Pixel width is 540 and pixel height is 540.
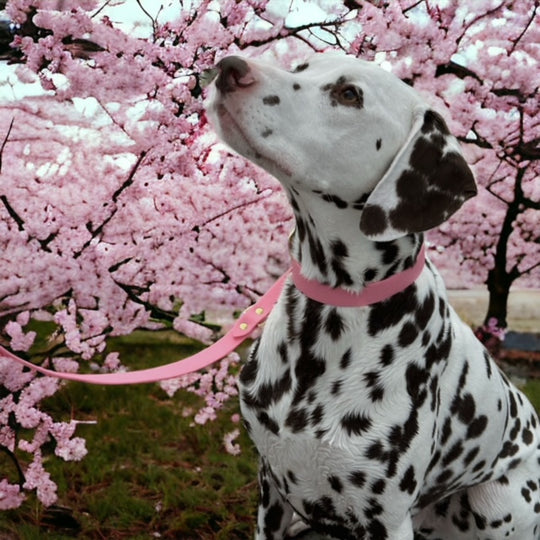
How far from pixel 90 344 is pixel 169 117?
1.52 metres

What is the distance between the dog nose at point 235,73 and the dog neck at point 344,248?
1.47ft

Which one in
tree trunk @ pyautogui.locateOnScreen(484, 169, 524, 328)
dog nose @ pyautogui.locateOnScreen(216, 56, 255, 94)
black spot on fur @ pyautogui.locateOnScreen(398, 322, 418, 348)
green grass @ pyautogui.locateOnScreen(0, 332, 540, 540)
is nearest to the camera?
dog nose @ pyautogui.locateOnScreen(216, 56, 255, 94)

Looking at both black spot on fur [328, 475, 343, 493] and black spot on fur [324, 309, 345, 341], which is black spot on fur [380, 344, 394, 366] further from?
black spot on fur [328, 475, 343, 493]

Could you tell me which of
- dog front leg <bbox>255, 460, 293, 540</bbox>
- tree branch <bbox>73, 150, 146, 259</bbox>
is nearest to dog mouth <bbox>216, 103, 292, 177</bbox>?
dog front leg <bbox>255, 460, 293, 540</bbox>

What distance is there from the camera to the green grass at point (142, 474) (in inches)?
167

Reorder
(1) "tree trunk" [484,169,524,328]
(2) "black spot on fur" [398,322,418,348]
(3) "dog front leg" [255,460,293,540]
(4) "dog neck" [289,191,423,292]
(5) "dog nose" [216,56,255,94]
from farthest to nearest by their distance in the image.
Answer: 1. (1) "tree trunk" [484,169,524,328]
2. (3) "dog front leg" [255,460,293,540]
3. (2) "black spot on fur" [398,322,418,348]
4. (4) "dog neck" [289,191,423,292]
5. (5) "dog nose" [216,56,255,94]

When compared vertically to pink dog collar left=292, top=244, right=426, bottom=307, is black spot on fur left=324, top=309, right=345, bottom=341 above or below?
below

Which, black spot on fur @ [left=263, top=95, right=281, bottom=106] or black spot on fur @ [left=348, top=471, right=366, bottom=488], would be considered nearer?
black spot on fur @ [left=263, top=95, right=281, bottom=106]

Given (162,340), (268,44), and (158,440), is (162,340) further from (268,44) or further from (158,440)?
(268,44)

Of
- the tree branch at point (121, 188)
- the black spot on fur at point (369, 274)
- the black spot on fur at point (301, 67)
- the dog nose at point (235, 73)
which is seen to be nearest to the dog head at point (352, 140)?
the dog nose at point (235, 73)

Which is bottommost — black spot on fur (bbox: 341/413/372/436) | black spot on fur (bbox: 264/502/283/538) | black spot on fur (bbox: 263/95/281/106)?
black spot on fur (bbox: 264/502/283/538)

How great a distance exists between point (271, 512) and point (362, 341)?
0.98m

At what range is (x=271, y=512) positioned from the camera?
3.09 meters

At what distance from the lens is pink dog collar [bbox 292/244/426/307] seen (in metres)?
2.56
